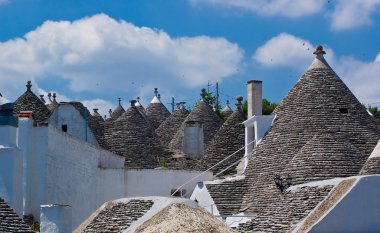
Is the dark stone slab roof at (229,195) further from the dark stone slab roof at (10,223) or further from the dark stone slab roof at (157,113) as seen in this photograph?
the dark stone slab roof at (157,113)

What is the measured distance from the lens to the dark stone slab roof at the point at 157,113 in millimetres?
56406

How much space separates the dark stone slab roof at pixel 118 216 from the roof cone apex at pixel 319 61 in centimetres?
1254

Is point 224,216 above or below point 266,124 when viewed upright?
below

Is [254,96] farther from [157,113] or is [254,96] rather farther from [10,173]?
[157,113]

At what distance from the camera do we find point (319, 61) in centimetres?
3544

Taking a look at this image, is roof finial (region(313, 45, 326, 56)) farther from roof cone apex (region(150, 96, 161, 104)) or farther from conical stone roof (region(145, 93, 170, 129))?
roof cone apex (region(150, 96, 161, 104))

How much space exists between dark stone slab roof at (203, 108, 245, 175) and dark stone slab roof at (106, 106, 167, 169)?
2280mm

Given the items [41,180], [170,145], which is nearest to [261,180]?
[41,180]

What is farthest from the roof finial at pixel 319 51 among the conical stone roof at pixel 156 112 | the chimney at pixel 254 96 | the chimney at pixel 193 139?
the conical stone roof at pixel 156 112

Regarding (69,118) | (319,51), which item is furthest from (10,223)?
(69,118)

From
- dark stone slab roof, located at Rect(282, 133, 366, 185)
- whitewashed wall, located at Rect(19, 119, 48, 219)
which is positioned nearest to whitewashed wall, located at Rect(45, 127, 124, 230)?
whitewashed wall, located at Rect(19, 119, 48, 219)

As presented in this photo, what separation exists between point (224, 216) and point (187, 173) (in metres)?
7.88

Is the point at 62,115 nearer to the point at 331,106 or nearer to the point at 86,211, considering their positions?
the point at 86,211

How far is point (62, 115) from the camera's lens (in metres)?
40.7
